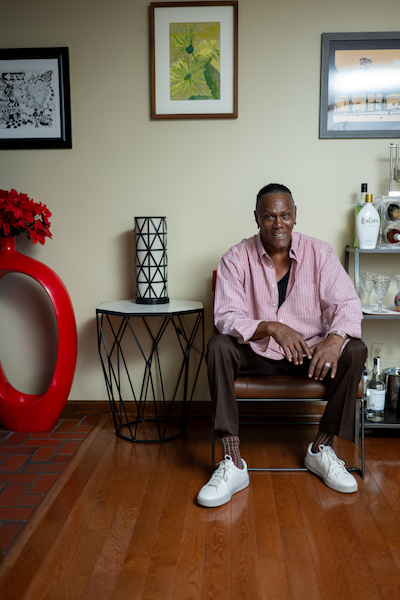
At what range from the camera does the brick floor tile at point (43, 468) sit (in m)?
2.50

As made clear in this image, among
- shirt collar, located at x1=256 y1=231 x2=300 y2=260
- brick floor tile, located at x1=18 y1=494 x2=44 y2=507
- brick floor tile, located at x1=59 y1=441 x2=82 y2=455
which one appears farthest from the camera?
brick floor tile, located at x1=59 y1=441 x2=82 y2=455

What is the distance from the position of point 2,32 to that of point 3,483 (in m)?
2.22

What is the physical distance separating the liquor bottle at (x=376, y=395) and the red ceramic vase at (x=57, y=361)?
1491 millimetres

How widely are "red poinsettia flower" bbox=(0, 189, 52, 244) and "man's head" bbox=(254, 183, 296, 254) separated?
1.11m

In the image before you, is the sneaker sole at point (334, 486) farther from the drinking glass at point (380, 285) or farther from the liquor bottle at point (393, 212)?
the liquor bottle at point (393, 212)

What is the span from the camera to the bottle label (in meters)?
2.83

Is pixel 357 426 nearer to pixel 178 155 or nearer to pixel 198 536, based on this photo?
pixel 198 536

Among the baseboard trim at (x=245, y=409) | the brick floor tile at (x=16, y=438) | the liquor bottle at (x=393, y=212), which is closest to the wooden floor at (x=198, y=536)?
the brick floor tile at (x=16, y=438)

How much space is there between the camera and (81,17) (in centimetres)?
300

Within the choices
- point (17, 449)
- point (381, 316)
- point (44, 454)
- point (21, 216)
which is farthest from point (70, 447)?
point (381, 316)

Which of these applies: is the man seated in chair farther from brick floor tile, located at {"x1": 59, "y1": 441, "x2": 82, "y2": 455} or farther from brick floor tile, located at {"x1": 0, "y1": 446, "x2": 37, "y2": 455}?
brick floor tile, located at {"x1": 0, "y1": 446, "x2": 37, "y2": 455}

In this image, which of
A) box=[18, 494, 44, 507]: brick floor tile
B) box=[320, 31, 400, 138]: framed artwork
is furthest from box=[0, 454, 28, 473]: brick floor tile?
box=[320, 31, 400, 138]: framed artwork

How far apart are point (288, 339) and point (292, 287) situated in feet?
1.10

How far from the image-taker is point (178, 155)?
10.0ft
